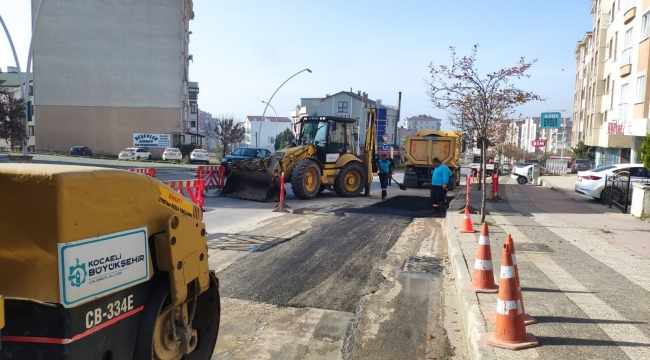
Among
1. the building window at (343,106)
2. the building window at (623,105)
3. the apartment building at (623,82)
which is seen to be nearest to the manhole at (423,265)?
the apartment building at (623,82)

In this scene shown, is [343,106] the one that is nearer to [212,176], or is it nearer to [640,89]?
[640,89]

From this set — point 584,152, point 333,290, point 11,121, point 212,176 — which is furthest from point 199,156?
point 333,290

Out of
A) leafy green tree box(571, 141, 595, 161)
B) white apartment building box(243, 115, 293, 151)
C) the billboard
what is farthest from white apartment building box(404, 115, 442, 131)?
the billboard

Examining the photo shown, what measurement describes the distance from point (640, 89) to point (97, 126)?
4757 cm

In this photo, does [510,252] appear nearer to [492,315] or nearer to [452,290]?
[492,315]

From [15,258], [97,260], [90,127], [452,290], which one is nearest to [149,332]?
[97,260]

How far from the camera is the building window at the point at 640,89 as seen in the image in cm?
2523

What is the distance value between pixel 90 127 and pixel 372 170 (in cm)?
4196

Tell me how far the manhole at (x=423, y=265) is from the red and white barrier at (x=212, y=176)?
1132 centimetres

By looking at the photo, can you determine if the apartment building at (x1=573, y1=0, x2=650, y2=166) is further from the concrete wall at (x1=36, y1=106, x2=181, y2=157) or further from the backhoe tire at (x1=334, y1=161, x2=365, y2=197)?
the concrete wall at (x1=36, y1=106, x2=181, y2=157)

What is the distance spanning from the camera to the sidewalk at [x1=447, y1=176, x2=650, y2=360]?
456 cm

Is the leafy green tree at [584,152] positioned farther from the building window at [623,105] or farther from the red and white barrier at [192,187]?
the red and white barrier at [192,187]

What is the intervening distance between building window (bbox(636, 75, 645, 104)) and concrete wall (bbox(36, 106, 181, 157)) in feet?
139

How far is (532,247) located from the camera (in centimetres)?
932
